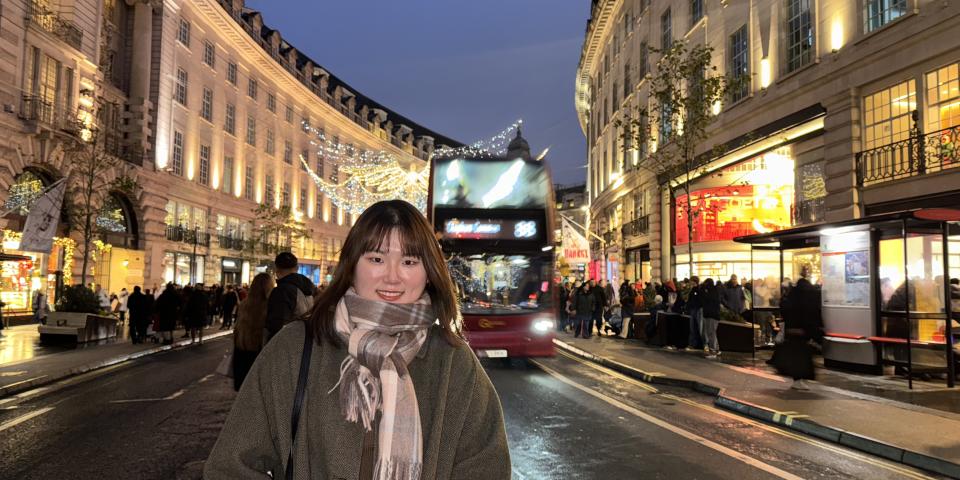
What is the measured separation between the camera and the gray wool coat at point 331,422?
2.00 m

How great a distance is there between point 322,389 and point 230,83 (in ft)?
154

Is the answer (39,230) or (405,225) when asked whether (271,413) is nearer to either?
(405,225)

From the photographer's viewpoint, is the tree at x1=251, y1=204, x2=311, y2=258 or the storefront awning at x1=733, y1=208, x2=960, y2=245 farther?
the tree at x1=251, y1=204, x2=311, y2=258

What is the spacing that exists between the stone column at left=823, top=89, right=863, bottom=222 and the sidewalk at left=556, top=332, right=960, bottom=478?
5.53m

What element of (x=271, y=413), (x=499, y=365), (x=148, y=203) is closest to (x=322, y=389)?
(x=271, y=413)

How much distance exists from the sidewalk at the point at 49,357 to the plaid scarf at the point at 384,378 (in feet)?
38.6

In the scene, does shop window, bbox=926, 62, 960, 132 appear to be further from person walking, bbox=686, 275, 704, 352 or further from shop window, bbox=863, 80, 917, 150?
person walking, bbox=686, 275, 704, 352

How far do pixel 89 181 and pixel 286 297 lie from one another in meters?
19.7

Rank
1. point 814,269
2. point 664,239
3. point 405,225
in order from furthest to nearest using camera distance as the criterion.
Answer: point 664,239
point 814,269
point 405,225

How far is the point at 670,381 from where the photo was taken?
1268 centimetres

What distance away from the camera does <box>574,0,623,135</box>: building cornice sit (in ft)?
133

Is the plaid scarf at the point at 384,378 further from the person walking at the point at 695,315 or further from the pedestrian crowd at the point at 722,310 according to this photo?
the person walking at the point at 695,315

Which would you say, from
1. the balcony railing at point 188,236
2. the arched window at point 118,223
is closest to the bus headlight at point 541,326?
the arched window at point 118,223

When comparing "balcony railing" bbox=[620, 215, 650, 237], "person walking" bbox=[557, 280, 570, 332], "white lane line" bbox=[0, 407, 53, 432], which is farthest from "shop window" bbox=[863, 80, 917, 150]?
"white lane line" bbox=[0, 407, 53, 432]
